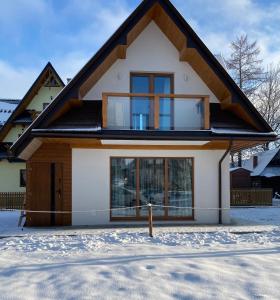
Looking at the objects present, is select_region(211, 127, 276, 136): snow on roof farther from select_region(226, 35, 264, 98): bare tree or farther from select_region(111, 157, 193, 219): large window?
select_region(226, 35, 264, 98): bare tree

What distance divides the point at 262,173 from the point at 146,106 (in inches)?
743

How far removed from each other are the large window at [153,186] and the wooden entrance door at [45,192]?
1631mm

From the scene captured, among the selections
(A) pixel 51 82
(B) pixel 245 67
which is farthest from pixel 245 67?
(A) pixel 51 82

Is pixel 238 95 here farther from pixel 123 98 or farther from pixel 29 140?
pixel 29 140

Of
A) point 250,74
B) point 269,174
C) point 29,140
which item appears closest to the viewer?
point 29,140

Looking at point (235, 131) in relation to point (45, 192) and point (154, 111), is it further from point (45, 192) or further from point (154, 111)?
point (45, 192)

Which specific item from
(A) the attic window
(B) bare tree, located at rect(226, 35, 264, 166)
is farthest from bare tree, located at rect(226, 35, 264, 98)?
(A) the attic window

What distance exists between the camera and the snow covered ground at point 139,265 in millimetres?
5617

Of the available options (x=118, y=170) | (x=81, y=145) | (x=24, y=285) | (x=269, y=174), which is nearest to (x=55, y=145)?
(x=81, y=145)

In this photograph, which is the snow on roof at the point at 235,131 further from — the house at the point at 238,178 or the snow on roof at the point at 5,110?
the snow on roof at the point at 5,110

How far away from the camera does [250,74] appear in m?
33.8

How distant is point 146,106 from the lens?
12.4 meters

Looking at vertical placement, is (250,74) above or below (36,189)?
above

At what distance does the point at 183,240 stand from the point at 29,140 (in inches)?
204
